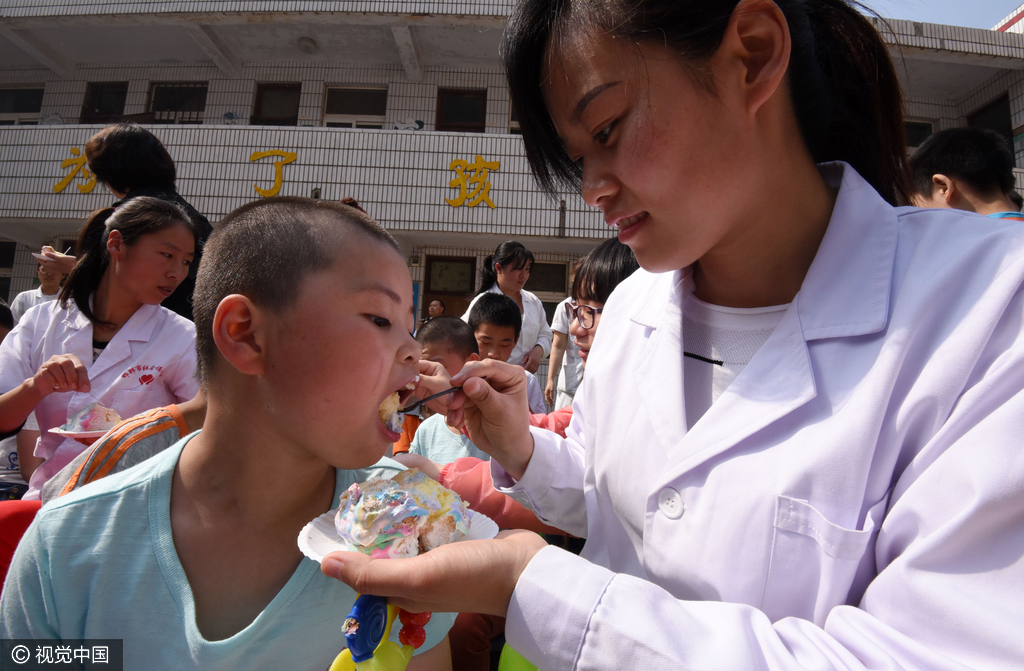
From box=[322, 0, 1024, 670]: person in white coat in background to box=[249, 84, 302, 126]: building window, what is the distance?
1115 centimetres

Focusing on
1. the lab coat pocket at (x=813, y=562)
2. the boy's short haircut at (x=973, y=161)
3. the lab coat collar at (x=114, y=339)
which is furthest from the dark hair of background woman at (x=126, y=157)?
the boy's short haircut at (x=973, y=161)

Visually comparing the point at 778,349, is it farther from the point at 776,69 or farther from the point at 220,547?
the point at 220,547

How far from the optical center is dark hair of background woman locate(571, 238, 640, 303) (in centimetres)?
311

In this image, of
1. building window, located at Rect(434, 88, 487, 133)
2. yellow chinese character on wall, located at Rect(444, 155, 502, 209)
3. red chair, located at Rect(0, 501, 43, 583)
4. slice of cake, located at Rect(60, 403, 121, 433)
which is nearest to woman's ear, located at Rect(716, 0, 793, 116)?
red chair, located at Rect(0, 501, 43, 583)

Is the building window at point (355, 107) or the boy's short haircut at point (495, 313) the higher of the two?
the building window at point (355, 107)

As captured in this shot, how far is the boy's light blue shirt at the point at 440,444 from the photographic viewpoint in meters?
3.18

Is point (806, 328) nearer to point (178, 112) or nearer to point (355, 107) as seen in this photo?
point (355, 107)

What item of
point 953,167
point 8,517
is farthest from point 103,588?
point 953,167

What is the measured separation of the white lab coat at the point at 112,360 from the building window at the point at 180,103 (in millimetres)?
10036

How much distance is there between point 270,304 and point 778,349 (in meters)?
1.25

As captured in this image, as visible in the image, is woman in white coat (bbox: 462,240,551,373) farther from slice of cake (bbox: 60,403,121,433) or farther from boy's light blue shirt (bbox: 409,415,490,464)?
slice of cake (bbox: 60,403,121,433)

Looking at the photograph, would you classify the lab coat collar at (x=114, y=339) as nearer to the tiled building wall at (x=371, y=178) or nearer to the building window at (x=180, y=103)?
the tiled building wall at (x=371, y=178)

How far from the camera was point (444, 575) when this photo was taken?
1039 millimetres

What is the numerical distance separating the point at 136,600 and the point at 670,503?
127cm
